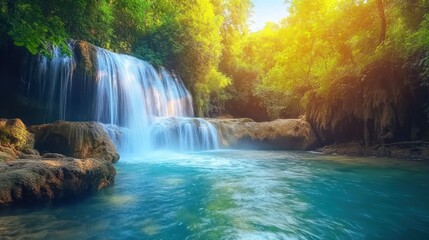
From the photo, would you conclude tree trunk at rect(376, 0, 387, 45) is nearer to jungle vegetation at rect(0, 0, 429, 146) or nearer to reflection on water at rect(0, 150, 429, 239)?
jungle vegetation at rect(0, 0, 429, 146)

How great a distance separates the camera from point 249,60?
106 ft

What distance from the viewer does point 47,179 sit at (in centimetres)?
413

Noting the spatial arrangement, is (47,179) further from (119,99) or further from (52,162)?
(119,99)

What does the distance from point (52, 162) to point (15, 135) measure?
3079mm

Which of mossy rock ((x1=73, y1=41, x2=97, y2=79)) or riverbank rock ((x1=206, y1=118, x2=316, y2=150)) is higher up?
mossy rock ((x1=73, y1=41, x2=97, y2=79))

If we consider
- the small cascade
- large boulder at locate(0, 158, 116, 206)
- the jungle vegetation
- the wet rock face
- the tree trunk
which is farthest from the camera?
the small cascade

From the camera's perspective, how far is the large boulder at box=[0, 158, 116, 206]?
377 cm

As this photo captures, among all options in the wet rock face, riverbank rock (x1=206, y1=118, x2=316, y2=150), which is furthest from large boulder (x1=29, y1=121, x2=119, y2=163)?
riverbank rock (x1=206, y1=118, x2=316, y2=150)

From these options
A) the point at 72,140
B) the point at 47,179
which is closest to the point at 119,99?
the point at 72,140

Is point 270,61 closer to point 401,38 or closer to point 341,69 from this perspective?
point 341,69

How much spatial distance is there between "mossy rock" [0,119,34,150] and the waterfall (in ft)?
11.9

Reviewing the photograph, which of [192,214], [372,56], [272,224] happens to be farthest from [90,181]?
[372,56]

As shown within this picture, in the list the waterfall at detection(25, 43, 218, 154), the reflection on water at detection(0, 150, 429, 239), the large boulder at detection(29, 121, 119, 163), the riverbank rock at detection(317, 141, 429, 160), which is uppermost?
the waterfall at detection(25, 43, 218, 154)

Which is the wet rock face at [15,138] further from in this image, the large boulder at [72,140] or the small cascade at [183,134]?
the small cascade at [183,134]
